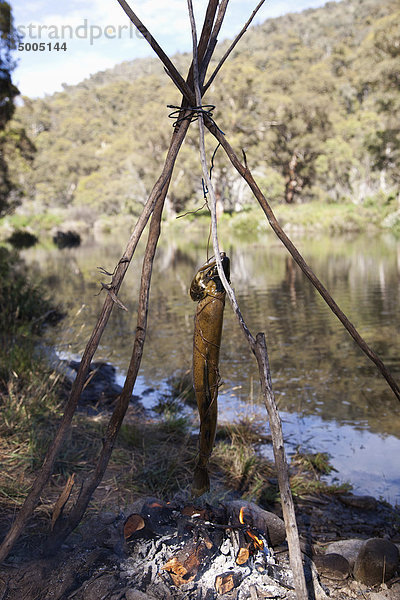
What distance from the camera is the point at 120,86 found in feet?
241

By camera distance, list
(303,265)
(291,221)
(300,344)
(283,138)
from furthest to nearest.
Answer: (283,138), (291,221), (300,344), (303,265)

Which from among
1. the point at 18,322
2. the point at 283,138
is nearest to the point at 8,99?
the point at 18,322

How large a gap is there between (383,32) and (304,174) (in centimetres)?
1541

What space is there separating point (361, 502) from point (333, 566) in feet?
3.74

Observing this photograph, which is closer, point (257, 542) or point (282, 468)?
point (282, 468)

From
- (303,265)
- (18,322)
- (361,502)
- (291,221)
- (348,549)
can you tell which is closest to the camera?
(303,265)

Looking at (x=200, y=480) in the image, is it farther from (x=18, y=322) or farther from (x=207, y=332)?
(x=18, y=322)

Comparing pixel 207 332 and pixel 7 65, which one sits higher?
pixel 7 65

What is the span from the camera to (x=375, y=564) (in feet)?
7.72

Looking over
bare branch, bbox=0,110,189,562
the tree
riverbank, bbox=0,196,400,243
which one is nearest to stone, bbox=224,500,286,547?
bare branch, bbox=0,110,189,562

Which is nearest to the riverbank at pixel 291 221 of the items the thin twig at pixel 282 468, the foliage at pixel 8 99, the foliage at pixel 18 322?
the foliage at pixel 8 99

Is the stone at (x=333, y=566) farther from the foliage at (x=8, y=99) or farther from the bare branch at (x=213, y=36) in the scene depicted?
the foliage at (x=8, y=99)

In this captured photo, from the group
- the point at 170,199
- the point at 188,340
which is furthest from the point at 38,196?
the point at 188,340

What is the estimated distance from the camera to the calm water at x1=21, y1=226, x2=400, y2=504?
4.74 metres
